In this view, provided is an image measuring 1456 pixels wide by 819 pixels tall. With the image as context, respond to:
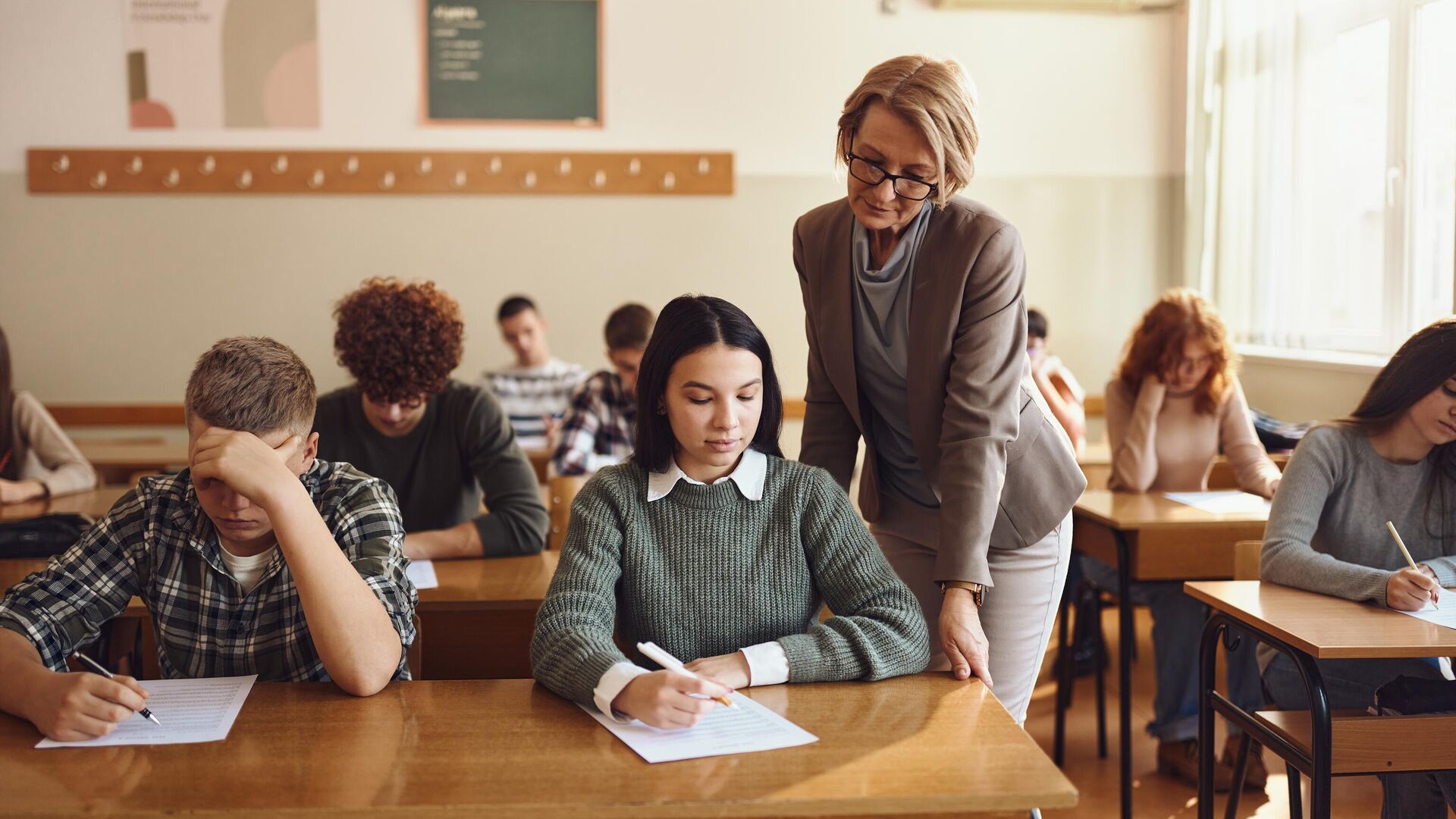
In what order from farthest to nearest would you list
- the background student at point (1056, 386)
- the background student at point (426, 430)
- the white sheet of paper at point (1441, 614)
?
the background student at point (1056, 386)
the background student at point (426, 430)
the white sheet of paper at point (1441, 614)

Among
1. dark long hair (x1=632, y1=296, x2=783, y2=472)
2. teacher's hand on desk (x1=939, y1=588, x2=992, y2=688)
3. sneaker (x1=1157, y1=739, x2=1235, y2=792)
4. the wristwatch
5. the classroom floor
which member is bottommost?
the classroom floor

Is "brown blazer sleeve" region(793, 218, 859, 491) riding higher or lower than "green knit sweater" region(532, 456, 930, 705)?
higher

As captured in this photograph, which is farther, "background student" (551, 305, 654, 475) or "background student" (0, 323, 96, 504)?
"background student" (551, 305, 654, 475)

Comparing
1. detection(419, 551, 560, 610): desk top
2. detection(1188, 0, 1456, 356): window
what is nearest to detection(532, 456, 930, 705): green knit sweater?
detection(419, 551, 560, 610): desk top

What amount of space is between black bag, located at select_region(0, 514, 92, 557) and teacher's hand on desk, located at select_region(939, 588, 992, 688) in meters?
Answer: 1.85

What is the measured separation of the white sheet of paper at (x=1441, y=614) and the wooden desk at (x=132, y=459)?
11.5 ft

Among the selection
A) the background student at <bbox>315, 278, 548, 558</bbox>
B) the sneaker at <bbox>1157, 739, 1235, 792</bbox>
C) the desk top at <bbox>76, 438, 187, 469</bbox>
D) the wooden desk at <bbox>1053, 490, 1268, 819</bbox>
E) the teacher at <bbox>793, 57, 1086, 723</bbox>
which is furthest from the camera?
the desk top at <bbox>76, 438, 187, 469</bbox>

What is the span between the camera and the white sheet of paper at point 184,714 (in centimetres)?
125

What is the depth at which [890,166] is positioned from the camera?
1.60 m

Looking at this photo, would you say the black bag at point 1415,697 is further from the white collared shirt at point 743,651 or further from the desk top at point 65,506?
the desk top at point 65,506

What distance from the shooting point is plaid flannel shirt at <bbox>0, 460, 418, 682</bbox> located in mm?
1491

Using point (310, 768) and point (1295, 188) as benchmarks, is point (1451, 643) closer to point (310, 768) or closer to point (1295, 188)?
point (310, 768)

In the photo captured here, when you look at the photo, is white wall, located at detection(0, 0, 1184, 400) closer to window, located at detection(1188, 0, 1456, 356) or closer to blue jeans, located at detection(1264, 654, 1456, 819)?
window, located at detection(1188, 0, 1456, 356)

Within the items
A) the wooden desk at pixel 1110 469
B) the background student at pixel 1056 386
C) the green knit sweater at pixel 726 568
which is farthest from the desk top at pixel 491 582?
the background student at pixel 1056 386
